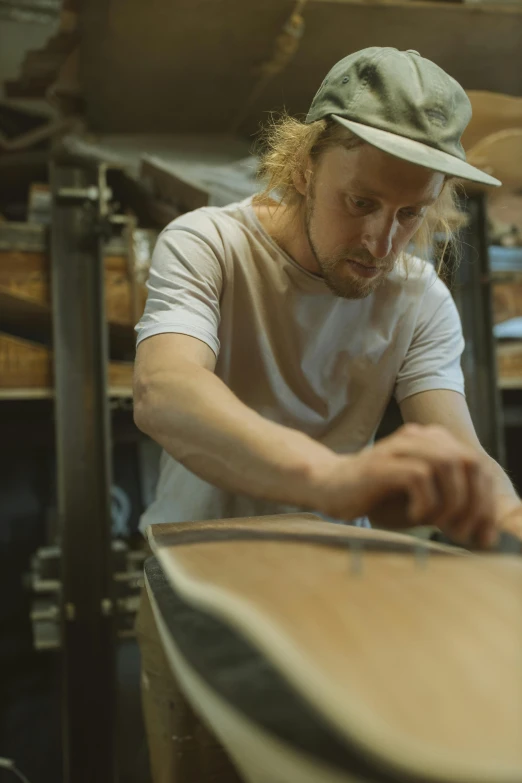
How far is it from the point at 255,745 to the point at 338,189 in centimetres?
81

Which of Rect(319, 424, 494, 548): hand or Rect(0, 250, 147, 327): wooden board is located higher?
Rect(319, 424, 494, 548): hand

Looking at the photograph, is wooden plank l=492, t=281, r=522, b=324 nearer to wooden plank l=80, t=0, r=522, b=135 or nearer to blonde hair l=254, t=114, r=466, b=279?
wooden plank l=80, t=0, r=522, b=135

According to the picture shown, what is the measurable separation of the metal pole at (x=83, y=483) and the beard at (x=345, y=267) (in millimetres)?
903

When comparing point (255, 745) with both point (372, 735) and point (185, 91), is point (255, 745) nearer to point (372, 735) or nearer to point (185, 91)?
point (372, 735)

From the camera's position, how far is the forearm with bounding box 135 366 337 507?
2.28ft

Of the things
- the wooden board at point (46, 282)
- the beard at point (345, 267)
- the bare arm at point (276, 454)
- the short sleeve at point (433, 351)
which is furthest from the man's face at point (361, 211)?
the wooden board at point (46, 282)

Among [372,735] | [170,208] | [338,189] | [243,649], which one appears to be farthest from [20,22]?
[372,735]

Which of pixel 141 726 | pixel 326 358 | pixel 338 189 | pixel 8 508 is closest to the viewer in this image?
pixel 338 189

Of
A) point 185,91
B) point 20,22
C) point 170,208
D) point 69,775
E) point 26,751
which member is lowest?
point 26,751

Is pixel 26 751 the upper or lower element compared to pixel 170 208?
lower

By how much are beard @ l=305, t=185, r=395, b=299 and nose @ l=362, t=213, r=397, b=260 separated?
1 cm

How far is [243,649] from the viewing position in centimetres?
54

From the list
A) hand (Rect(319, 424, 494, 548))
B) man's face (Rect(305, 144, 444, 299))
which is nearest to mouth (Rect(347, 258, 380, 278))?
man's face (Rect(305, 144, 444, 299))

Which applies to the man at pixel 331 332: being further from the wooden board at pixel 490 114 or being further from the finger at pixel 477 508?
the wooden board at pixel 490 114
